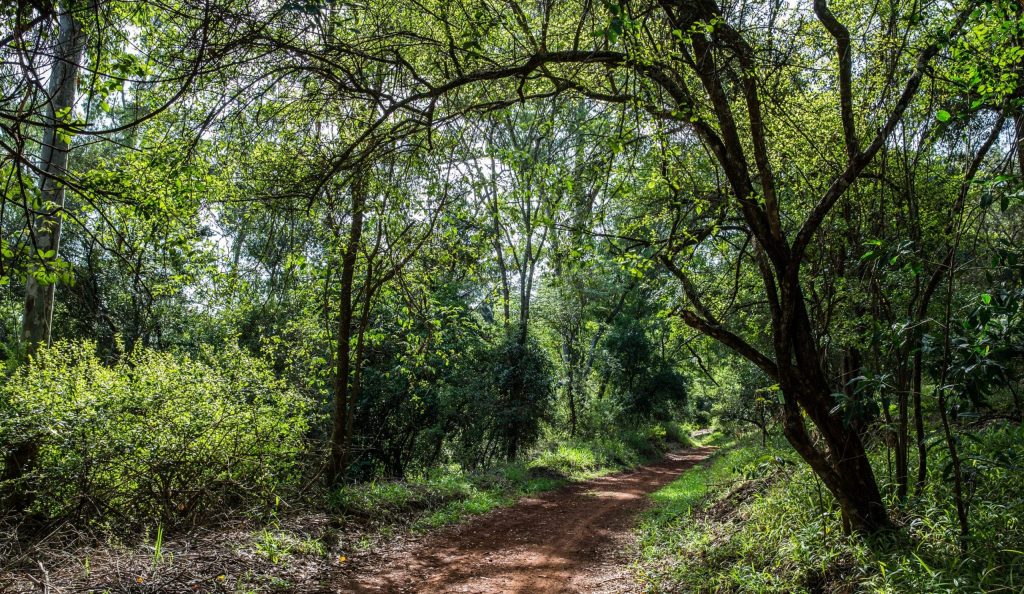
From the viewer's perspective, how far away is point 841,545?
202 inches

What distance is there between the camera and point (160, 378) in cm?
696

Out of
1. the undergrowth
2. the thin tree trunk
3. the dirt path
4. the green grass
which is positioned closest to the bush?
the thin tree trunk

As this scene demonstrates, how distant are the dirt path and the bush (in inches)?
83.8

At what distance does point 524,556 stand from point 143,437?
195 inches

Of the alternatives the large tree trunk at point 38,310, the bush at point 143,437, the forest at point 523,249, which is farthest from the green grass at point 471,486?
the large tree trunk at point 38,310

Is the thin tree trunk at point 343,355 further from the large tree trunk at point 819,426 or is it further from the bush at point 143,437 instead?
the large tree trunk at point 819,426

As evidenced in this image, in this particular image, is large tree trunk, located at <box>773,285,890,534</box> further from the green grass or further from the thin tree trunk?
the thin tree trunk

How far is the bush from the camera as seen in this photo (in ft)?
19.4

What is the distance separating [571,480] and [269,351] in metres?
8.78

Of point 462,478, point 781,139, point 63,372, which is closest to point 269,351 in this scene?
point 63,372

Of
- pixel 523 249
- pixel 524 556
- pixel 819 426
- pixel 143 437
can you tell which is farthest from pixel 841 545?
pixel 143 437

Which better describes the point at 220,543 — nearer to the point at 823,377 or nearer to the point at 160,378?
the point at 160,378

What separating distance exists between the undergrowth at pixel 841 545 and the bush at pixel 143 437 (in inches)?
205

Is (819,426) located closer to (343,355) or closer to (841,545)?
(841,545)
